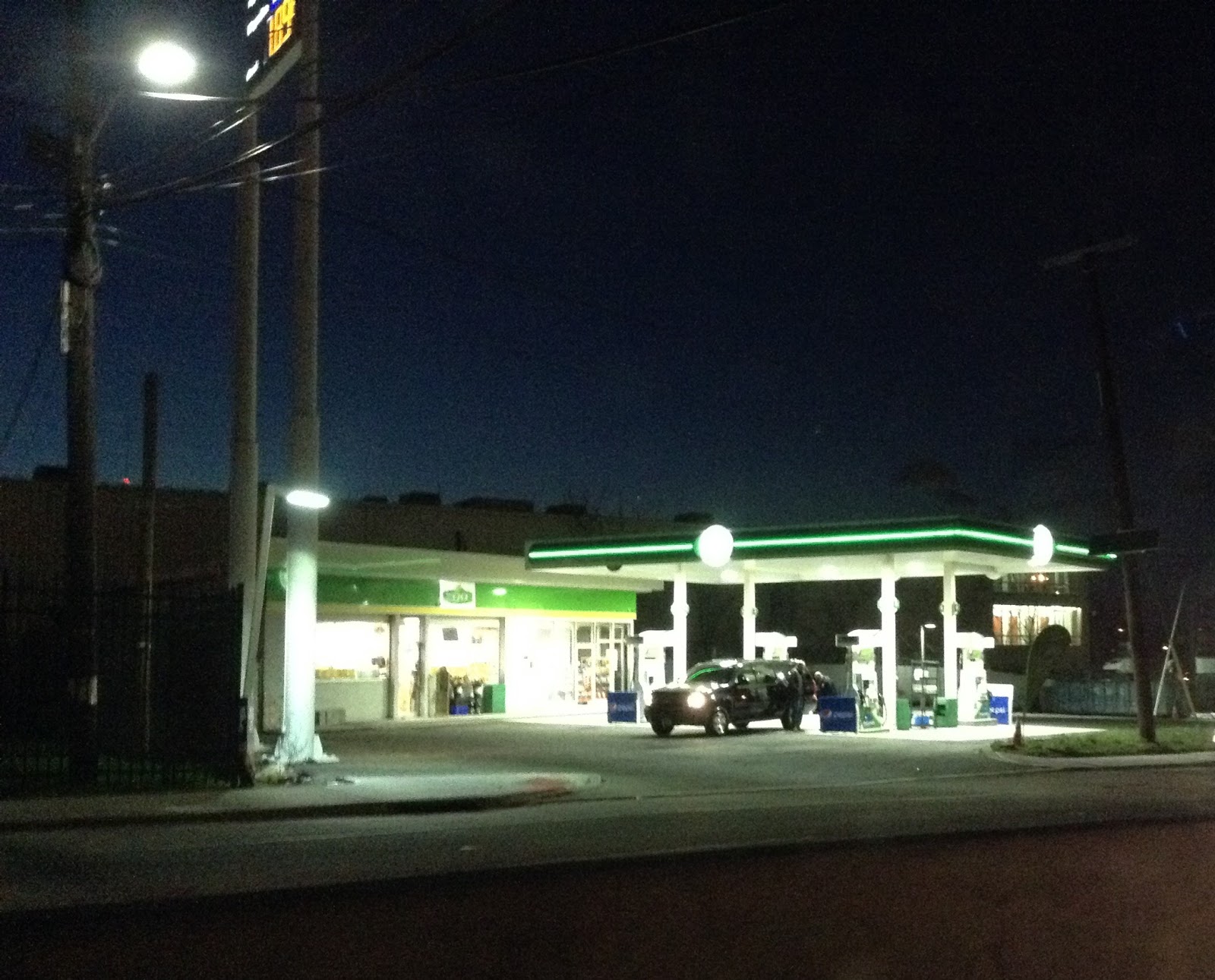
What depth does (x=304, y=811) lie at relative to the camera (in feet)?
64.8

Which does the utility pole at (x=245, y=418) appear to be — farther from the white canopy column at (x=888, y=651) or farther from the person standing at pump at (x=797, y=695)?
the white canopy column at (x=888, y=651)

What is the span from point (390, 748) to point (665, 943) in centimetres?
2555

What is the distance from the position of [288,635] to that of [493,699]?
2038cm

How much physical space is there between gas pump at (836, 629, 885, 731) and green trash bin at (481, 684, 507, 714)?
32.3 ft

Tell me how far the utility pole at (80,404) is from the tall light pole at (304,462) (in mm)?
3219

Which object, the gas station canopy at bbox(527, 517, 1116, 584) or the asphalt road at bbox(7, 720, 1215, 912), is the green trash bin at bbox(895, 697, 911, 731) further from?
the gas station canopy at bbox(527, 517, 1116, 584)

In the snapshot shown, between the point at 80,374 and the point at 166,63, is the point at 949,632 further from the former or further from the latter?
the point at 166,63

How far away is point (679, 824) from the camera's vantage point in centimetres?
1712

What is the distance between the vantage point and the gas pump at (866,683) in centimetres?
3869

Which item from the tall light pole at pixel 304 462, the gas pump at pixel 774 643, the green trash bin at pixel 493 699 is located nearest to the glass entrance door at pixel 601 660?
the green trash bin at pixel 493 699

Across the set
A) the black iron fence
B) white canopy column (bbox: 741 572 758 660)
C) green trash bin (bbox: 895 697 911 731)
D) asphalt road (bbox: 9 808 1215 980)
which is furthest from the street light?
white canopy column (bbox: 741 572 758 660)

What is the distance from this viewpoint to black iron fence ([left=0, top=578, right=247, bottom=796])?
21.3 meters

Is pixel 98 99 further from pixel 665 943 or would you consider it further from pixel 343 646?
pixel 343 646

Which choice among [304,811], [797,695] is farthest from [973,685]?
[304,811]
